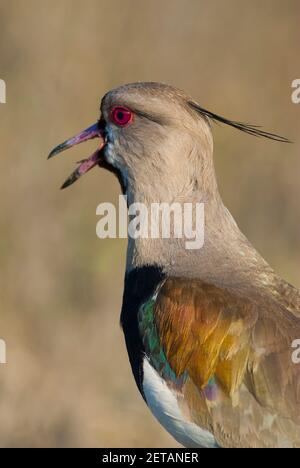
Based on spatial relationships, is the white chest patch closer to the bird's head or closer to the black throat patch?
the black throat patch

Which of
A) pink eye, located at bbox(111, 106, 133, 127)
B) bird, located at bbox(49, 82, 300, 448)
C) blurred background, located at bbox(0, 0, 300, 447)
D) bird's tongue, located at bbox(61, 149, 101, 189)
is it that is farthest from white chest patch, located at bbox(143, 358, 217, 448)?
blurred background, located at bbox(0, 0, 300, 447)

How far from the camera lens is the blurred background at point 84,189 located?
751 centimetres

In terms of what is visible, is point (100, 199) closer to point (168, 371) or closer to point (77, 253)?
point (77, 253)

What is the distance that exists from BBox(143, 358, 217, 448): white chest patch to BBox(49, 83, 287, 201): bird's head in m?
0.83

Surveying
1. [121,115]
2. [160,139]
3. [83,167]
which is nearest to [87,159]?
[83,167]

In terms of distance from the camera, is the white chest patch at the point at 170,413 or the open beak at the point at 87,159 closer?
the white chest patch at the point at 170,413

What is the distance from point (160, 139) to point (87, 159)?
40cm

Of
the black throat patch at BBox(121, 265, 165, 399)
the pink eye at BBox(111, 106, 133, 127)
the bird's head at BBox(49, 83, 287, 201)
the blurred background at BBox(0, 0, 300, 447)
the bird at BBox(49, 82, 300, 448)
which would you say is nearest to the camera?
the bird at BBox(49, 82, 300, 448)

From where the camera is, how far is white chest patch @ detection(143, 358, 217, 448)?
463 centimetres

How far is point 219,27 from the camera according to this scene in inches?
311

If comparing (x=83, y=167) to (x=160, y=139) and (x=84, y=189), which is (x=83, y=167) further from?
(x=84, y=189)

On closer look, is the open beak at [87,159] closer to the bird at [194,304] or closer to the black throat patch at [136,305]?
the bird at [194,304]

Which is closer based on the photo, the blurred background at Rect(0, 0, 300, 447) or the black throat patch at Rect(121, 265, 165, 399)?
the black throat patch at Rect(121, 265, 165, 399)

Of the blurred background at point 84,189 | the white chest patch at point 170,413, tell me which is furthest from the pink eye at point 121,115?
the blurred background at point 84,189
